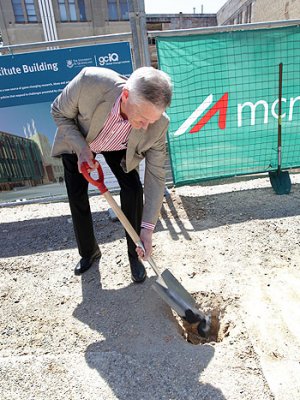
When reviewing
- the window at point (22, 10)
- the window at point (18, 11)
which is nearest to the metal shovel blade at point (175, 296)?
the window at point (22, 10)

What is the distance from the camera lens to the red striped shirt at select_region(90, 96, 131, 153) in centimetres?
181

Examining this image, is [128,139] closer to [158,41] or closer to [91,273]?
[91,273]

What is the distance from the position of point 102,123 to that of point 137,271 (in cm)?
118

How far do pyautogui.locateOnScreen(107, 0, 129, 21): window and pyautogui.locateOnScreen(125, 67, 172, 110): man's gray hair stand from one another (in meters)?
22.7

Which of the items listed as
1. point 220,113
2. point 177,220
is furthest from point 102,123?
point 220,113

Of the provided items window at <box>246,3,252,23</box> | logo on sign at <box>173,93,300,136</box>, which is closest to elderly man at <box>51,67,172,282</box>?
logo on sign at <box>173,93,300,136</box>

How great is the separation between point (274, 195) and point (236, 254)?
1.46 m

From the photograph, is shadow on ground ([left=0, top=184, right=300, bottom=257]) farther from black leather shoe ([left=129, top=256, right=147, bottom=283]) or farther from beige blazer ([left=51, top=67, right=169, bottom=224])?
beige blazer ([left=51, top=67, right=169, bottom=224])

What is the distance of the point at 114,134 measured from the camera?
193 cm

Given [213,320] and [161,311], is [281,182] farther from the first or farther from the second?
[161,311]

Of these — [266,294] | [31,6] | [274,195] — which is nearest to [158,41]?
[274,195]

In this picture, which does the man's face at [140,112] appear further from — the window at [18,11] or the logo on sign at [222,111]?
the window at [18,11]

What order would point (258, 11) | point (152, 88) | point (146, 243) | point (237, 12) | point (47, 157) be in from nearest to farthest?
point (152, 88), point (146, 243), point (47, 157), point (258, 11), point (237, 12)

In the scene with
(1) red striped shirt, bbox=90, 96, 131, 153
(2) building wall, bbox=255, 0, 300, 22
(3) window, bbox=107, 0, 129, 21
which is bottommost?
(1) red striped shirt, bbox=90, 96, 131, 153
